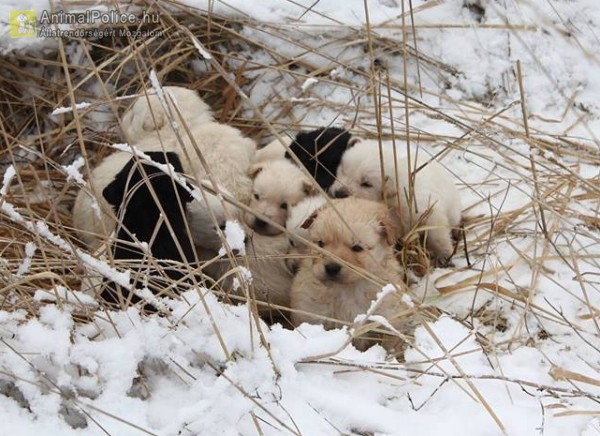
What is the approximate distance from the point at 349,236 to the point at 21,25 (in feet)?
8.88

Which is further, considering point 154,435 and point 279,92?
point 279,92

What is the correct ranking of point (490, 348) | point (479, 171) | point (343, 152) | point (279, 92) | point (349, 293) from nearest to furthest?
1. point (490, 348)
2. point (349, 293)
3. point (343, 152)
4. point (479, 171)
5. point (279, 92)

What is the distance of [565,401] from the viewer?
2521 mm

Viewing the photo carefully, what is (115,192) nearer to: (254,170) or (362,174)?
(254,170)

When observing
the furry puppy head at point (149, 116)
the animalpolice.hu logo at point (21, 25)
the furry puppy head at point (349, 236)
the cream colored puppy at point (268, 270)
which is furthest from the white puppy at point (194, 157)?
the animalpolice.hu logo at point (21, 25)

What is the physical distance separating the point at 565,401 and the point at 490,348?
1.44ft

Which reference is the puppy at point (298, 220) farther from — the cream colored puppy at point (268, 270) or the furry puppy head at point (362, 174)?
the furry puppy head at point (362, 174)

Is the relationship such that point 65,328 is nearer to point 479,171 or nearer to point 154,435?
point 154,435

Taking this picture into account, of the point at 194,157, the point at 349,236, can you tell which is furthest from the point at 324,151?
the point at 349,236

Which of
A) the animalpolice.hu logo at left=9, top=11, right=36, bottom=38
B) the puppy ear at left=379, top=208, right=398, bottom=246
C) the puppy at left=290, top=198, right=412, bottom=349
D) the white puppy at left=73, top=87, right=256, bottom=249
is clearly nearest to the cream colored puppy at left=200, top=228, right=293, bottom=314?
the puppy at left=290, top=198, right=412, bottom=349

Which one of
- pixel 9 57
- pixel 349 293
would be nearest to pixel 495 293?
pixel 349 293

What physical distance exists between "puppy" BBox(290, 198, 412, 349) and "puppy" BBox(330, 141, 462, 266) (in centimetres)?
40

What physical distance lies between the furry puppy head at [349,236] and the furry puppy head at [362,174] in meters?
0.59

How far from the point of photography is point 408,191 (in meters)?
4.02
